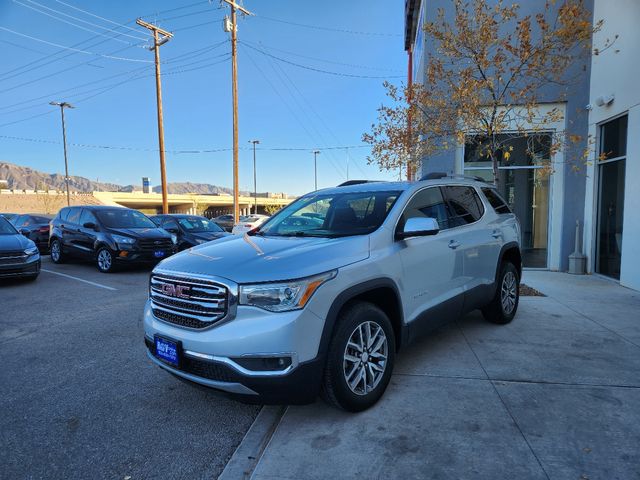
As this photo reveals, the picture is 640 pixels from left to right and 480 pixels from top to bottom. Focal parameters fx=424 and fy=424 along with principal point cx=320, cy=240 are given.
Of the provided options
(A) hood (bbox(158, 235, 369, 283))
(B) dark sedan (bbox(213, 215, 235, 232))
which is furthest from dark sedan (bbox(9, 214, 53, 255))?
(B) dark sedan (bbox(213, 215, 235, 232))

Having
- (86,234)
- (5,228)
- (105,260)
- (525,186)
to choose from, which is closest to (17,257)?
(5,228)

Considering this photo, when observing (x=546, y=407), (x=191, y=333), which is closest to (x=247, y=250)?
(x=191, y=333)

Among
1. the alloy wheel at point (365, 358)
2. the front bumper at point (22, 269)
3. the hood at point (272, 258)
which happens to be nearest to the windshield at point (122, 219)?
the front bumper at point (22, 269)

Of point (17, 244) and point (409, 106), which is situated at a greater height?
point (409, 106)

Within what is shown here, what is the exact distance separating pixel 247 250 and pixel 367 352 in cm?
119

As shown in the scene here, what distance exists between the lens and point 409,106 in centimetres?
838

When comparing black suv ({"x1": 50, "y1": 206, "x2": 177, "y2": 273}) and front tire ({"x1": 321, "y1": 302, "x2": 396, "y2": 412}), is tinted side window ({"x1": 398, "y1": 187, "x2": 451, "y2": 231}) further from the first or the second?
black suv ({"x1": 50, "y1": 206, "x2": 177, "y2": 273})

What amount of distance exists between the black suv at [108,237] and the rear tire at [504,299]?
25.3 feet

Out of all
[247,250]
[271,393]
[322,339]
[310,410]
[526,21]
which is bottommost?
[310,410]

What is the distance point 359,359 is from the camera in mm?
3088

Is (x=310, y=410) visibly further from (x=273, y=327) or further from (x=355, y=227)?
(x=355, y=227)

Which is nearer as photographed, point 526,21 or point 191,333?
point 191,333

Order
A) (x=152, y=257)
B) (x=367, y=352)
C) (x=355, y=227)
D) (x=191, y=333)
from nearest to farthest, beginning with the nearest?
(x=191, y=333) < (x=367, y=352) < (x=355, y=227) < (x=152, y=257)

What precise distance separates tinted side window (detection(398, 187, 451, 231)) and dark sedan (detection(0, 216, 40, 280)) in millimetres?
8062
